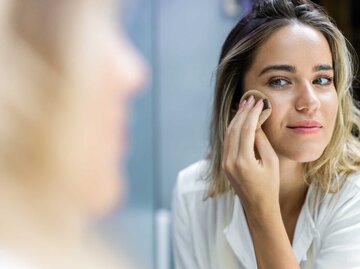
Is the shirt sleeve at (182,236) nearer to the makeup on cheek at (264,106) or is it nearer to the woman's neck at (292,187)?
the woman's neck at (292,187)

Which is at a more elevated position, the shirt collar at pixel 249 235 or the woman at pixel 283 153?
the woman at pixel 283 153

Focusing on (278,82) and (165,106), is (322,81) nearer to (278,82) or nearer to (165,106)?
(278,82)

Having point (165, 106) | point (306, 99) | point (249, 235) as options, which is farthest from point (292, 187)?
point (165, 106)

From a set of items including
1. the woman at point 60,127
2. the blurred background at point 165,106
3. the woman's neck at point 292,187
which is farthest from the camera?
the blurred background at point 165,106

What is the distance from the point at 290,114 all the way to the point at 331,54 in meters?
0.16

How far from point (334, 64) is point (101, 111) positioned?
456 mm

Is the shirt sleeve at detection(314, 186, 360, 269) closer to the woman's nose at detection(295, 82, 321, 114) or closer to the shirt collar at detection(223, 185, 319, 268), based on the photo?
the shirt collar at detection(223, 185, 319, 268)

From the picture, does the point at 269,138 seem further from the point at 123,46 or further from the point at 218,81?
the point at 123,46

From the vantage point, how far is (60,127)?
0.92 metres

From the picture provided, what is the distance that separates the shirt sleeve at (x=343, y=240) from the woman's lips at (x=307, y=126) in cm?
16

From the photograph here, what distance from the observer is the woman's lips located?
0.93m

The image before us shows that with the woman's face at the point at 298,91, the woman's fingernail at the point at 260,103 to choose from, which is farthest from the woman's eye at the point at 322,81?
the woman's fingernail at the point at 260,103

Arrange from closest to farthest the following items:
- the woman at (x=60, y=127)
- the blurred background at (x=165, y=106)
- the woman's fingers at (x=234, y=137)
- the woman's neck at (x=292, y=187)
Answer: the woman at (x=60, y=127) < the woman's fingers at (x=234, y=137) < the woman's neck at (x=292, y=187) < the blurred background at (x=165, y=106)

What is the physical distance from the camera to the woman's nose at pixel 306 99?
3.02 ft
